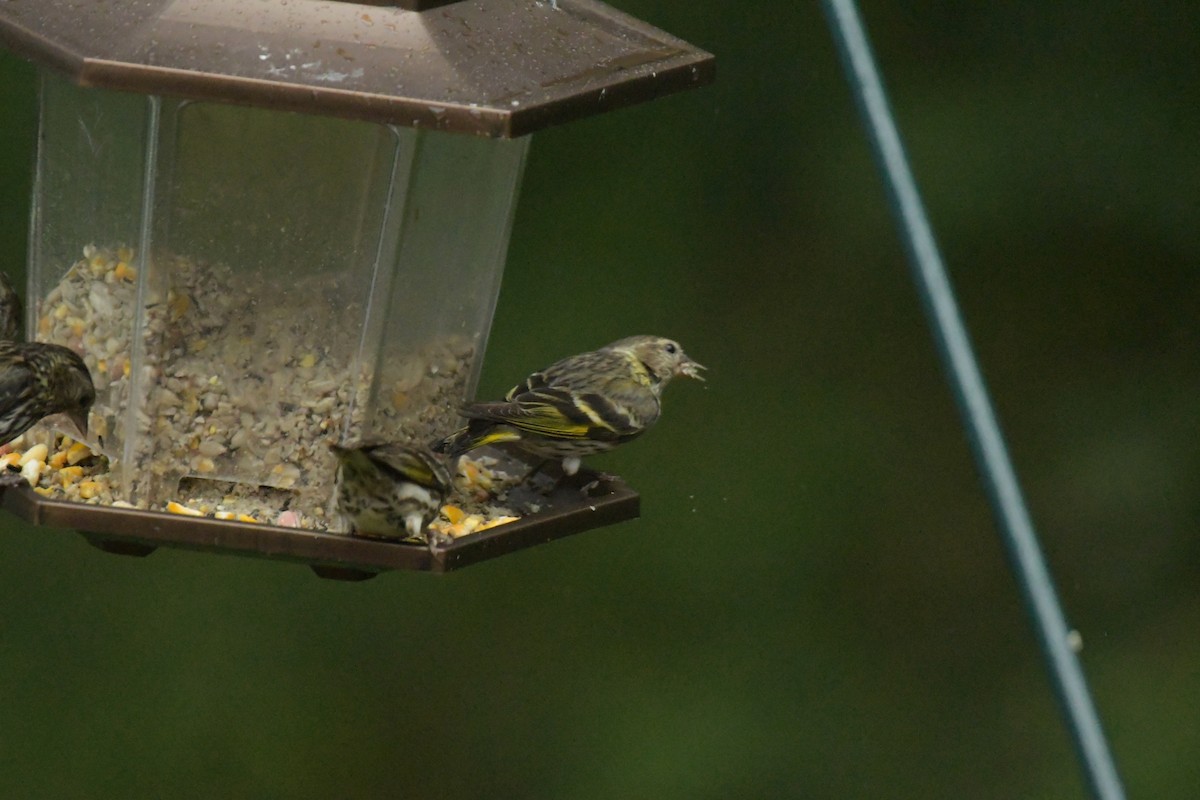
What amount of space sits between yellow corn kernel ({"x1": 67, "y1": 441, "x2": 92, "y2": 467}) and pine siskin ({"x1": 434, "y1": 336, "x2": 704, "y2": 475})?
68 cm

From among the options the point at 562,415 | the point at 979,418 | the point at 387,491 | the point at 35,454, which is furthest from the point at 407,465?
the point at 979,418

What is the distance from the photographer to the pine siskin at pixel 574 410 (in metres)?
3.63

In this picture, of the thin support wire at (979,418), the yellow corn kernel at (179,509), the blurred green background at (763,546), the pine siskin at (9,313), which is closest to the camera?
the thin support wire at (979,418)

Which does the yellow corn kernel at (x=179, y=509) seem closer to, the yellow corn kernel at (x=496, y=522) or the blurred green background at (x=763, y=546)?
the yellow corn kernel at (x=496, y=522)

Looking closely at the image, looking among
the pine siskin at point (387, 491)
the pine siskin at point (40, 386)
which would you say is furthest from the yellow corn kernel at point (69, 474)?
the pine siskin at point (387, 491)

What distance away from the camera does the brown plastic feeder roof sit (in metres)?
2.76

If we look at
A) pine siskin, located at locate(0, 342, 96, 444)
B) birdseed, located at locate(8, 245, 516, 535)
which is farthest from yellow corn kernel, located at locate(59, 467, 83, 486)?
pine siskin, located at locate(0, 342, 96, 444)

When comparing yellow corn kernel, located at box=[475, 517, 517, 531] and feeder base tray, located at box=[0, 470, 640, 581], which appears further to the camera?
yellow corn kernel, located at box=[475, 517, 517, 531]

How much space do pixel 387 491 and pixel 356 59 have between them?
2.32 ft

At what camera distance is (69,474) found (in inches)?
139

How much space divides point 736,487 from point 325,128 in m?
3.55

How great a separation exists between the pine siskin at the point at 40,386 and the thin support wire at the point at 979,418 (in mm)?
1628

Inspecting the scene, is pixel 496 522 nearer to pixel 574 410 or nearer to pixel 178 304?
pixel 574 410

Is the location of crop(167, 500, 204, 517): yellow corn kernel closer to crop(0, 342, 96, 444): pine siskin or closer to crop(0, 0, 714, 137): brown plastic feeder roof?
crop(0, 342, 96, 444): pine siskin
